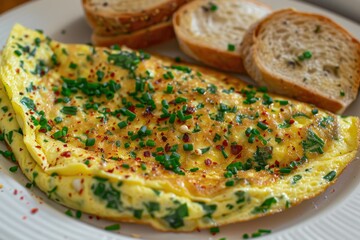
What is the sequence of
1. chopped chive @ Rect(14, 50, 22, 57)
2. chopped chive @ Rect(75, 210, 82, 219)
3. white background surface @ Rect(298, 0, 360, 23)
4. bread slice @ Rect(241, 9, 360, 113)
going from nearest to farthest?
chopped chive @ Rect(75, 210, 82, 219) → chopped chive @ Rect(14, 50, 22, 57) → bread slice @ Rect(241, 9, 360, 113) → white background surface @ Rect(298, 0, 360, 23)

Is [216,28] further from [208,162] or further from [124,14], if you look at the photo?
[208,162]

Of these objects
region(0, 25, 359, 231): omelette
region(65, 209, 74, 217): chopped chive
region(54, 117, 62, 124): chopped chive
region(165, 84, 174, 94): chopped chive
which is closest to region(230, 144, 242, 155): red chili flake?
region(0, 25, 359, 231): omelette

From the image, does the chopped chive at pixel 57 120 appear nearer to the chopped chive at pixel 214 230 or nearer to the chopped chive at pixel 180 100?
the chopped chive at pixel 180 100

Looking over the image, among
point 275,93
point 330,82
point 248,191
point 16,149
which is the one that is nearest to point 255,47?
point 275,93

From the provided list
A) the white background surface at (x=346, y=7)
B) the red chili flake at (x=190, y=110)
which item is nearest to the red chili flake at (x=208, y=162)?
the red chili flake at (x=190, y=110)

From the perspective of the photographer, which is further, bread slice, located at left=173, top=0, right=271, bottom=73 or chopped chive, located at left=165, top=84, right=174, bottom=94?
bread slice, located at left=173, top=0, right=271, bottom=73

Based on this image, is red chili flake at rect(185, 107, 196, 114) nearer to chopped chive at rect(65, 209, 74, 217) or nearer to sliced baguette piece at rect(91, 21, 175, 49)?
chopped chive at rect(65, 209, 74, 217)

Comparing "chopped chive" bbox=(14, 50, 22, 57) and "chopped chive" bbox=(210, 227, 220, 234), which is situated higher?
"chopped chive" bbox=(14, 50, 22, 57)
